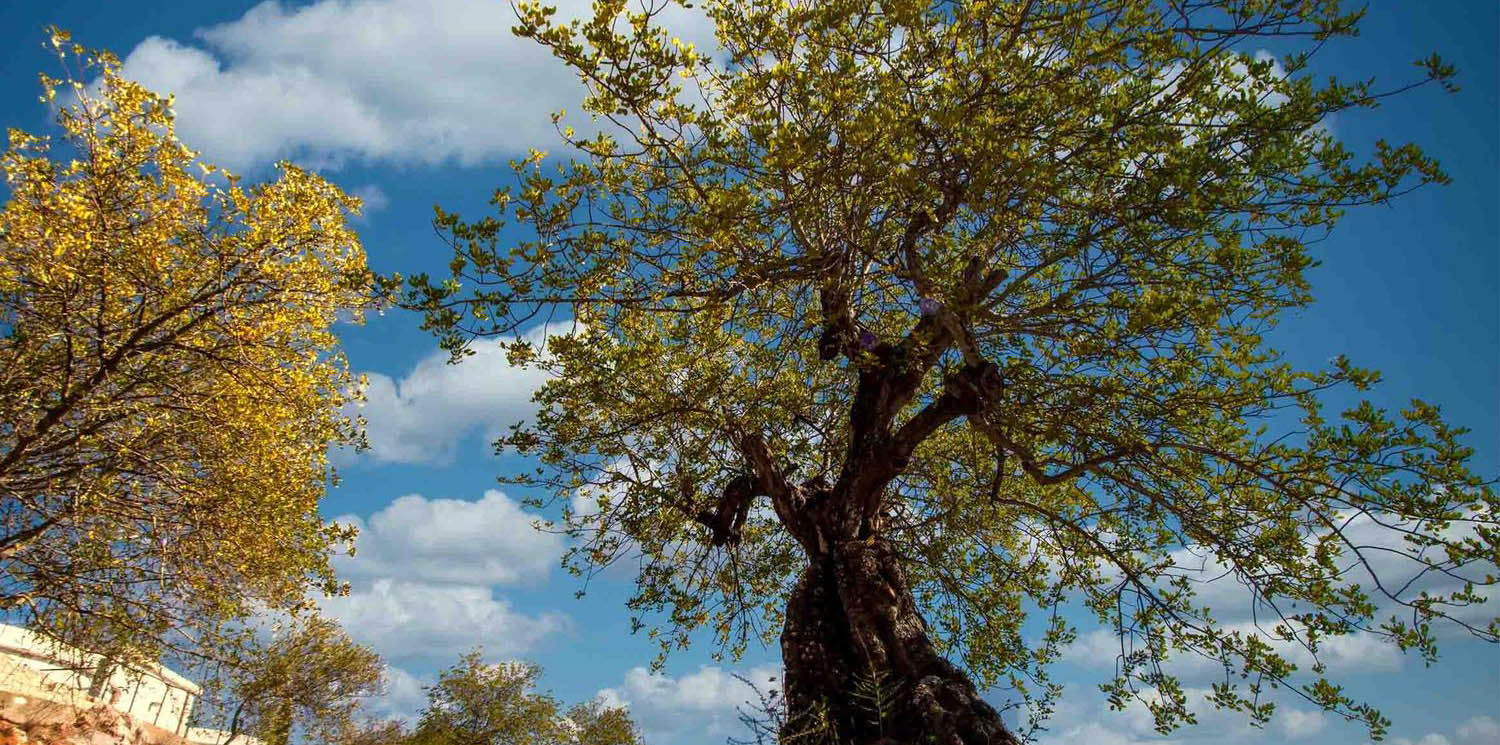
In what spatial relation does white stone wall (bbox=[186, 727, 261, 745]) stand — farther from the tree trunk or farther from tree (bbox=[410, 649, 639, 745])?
the tree trunk

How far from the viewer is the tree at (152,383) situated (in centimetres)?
1439

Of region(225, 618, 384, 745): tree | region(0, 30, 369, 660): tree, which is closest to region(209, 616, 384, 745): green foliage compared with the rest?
region(225, 618, 384, 745): tree

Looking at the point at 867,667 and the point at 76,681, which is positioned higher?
the point at 76,681

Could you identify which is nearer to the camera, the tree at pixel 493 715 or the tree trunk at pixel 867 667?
the tree trunk at pixel 867 667

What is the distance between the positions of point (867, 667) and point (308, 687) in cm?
3046

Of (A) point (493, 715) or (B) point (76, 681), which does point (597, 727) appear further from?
(B) point (76, 681)

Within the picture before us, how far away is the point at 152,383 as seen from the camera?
49.1ft

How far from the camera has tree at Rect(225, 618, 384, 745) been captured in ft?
111

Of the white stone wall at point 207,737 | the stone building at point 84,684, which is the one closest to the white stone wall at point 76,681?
the stone building at point 84,684

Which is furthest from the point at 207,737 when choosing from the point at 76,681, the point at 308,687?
the point at 76,681

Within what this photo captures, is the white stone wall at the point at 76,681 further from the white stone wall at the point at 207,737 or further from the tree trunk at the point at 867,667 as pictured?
the tree trunk at the point at 867,667

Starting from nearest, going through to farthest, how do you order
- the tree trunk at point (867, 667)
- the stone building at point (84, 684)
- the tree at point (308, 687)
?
the tree trunk at point (867, 667), the stone building at point (84, 684), the tree at point (308, 687)

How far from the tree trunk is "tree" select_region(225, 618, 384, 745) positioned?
92.7ft

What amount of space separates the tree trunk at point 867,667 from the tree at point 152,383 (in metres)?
10.1
